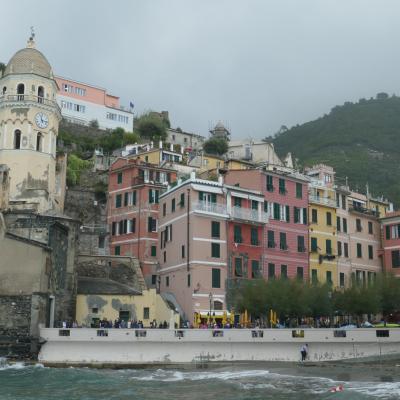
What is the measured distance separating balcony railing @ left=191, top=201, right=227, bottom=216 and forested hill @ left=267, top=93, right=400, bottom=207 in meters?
52.7

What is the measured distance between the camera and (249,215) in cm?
5688

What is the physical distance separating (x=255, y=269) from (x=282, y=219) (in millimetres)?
6156

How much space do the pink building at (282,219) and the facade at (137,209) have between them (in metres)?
7.76

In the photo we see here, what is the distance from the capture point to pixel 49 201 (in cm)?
5538

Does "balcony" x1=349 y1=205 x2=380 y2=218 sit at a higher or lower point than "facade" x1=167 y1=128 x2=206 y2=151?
lower

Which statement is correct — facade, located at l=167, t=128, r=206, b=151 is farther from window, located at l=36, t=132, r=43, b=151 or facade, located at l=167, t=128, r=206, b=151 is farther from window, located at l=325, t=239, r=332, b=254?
window, located at l=36, t=132, r=43, b=151

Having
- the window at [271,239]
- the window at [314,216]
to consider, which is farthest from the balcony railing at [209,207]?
the window at [314,216]

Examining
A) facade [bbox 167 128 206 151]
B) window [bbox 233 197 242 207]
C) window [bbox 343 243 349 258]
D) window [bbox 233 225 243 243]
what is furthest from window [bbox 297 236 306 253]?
facade [bbox 167 128 206 151]

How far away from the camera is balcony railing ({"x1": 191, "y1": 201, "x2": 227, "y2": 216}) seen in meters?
54.2

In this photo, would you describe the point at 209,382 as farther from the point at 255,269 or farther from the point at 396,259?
the point at 396,259

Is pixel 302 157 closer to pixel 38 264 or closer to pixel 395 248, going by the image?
pixel 395 248

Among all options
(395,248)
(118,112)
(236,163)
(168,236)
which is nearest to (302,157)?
(118,112)

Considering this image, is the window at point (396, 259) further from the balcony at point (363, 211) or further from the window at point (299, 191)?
the window at point (299, 191)

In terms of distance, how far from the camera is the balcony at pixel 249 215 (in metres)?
56.2
